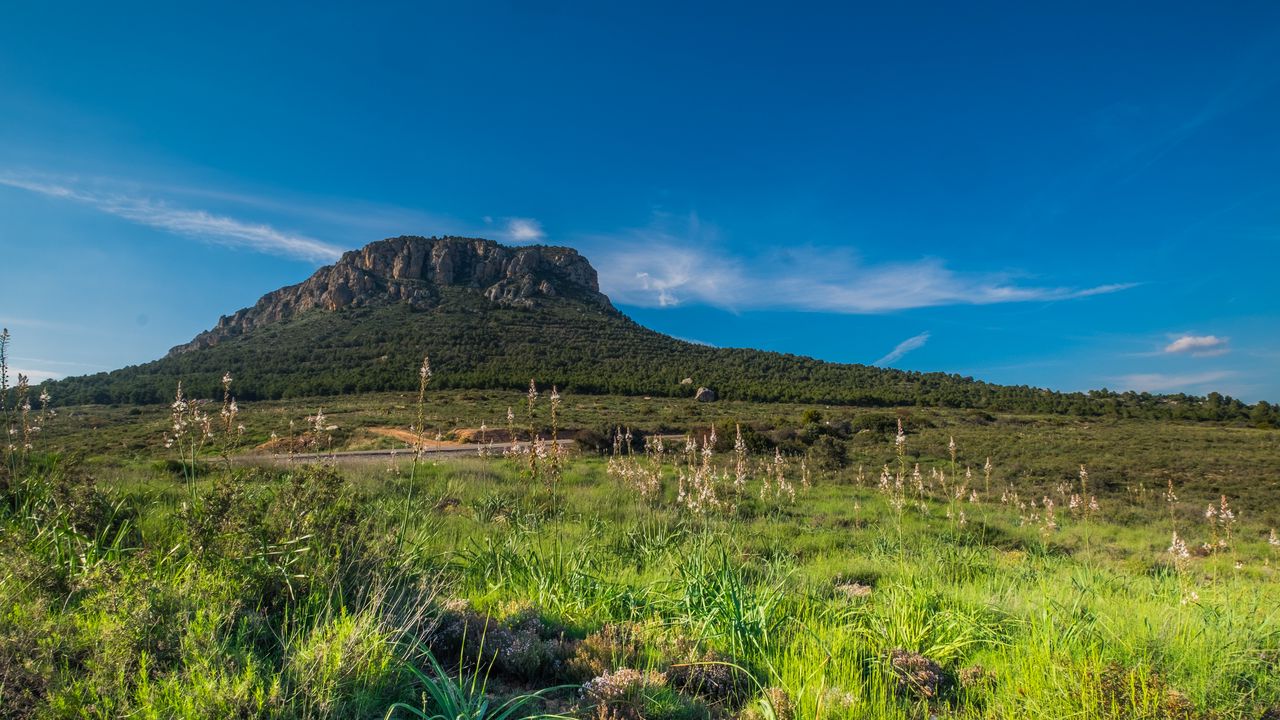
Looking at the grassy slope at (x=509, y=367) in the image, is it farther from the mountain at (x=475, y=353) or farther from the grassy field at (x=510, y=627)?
the grassy field at (x=510, y=627)

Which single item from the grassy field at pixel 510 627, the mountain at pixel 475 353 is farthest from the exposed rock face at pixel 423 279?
the grassy field at pixel 510 627

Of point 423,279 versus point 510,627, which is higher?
point 423,279

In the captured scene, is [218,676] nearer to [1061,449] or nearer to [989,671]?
[989,671]

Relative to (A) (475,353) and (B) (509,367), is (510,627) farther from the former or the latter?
(A) (475,353)

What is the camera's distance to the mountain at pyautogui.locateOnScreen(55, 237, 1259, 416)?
64.3 m

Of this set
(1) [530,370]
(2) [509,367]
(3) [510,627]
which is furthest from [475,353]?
(3) [510,627]

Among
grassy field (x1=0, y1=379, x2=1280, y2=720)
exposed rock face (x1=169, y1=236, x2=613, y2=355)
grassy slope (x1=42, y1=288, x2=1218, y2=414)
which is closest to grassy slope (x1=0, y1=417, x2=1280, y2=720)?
grassy field (x1=0, y1=379, x2=1280, y2=720)

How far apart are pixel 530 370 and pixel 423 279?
53.9 m

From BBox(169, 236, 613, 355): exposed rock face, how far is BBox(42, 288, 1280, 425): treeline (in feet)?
22.6

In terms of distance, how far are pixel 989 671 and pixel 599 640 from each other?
2.20m

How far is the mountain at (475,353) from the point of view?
64312 millimetres

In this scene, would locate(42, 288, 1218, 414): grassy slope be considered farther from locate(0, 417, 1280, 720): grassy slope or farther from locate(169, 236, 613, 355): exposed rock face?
locate(0, 417, 1280, 720): grassy slope

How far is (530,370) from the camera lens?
234ft

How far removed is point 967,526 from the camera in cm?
1184
